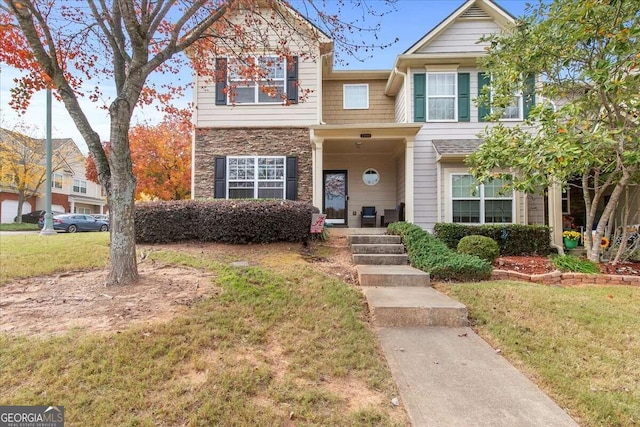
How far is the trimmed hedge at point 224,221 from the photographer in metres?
7.69

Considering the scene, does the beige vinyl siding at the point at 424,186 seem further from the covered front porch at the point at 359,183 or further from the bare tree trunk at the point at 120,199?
the bare tree trunk at the point at 120,199

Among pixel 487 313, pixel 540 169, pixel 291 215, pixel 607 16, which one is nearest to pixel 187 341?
pixel 487 313

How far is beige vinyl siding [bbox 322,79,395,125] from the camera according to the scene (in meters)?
12.1

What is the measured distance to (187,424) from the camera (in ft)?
7.30

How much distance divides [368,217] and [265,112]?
15.9ft

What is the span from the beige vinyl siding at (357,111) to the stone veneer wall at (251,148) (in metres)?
2.11

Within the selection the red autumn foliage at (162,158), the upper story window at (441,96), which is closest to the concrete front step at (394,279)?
the upper story window at (441,96)

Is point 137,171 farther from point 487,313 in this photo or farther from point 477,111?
point 487,313

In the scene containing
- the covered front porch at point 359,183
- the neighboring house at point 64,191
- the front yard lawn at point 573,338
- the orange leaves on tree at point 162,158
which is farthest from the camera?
the neighboring house at point 64,191

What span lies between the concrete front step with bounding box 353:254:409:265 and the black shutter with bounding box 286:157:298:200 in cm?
399

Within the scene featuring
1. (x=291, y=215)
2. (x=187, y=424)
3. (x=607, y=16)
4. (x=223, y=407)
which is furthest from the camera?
(x=291, y=215)

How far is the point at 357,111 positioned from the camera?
12.2 metres

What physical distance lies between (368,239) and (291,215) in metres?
1.96

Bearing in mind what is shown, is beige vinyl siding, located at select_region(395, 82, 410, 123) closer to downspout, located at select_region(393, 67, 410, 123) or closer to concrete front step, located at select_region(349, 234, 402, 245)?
downspout, located at select_region(393, 67, 410, 123)
